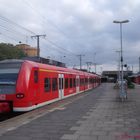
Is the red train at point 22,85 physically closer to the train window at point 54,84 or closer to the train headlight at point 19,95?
the train headlight at point 19,95

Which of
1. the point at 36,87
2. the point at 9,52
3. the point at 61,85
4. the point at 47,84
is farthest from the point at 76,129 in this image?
the point at 9,52

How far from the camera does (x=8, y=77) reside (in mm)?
17344

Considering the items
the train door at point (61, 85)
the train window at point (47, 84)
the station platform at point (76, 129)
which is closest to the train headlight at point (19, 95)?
the station platform at point (76, 129)

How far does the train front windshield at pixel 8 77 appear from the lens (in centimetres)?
1678

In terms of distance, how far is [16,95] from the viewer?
1650cm

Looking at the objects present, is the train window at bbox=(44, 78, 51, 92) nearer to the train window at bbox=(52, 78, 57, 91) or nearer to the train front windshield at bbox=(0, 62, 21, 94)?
the train window at bbox=(52, 78, 57, 91)

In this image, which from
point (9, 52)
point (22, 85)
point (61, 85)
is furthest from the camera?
point (9, 52)

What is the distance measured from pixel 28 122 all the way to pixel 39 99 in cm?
572

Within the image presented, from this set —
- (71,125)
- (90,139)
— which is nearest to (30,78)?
(71,125)

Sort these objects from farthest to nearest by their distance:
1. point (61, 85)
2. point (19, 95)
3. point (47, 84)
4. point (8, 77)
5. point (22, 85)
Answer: point (61, 85), point (47, 84), point (8, 77), point (22, 85), point (19, 95)

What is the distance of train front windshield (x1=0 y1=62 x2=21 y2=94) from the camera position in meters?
16.8

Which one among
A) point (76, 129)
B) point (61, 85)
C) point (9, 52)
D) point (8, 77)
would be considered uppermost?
point (9, 52)

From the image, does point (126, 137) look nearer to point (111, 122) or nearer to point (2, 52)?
point (111, 122)

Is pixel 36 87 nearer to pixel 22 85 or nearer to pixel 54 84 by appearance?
pixel 22 85
